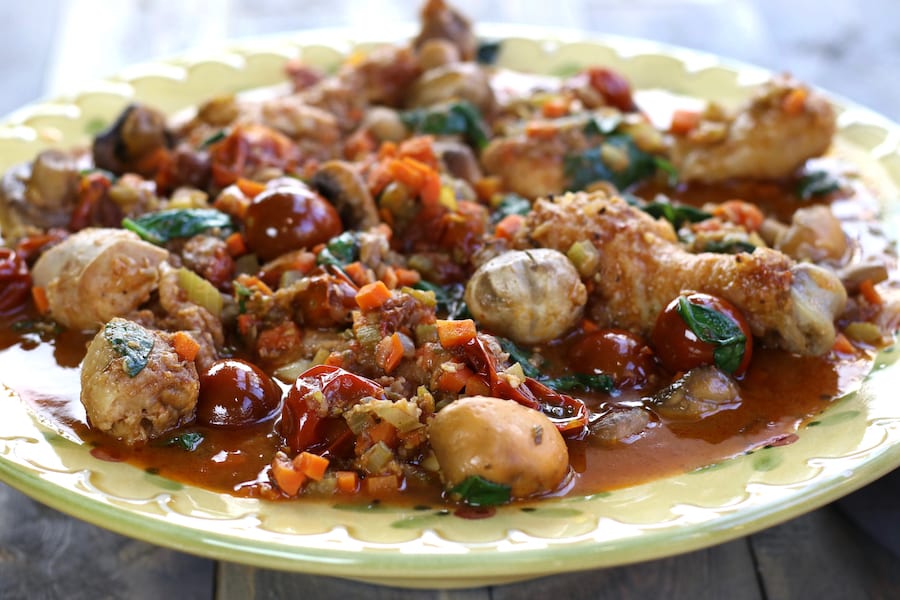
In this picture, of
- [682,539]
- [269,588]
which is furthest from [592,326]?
[269,588]

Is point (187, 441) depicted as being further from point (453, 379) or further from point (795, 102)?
point (795, 102)

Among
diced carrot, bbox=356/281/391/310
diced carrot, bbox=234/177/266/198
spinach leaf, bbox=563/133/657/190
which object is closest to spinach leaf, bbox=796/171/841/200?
spinach leaf, bbox=563/133/657/190

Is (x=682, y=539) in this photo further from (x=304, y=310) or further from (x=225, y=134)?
(x=225, y=134)

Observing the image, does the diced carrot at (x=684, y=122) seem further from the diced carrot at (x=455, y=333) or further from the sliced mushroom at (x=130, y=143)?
the sliced mushroom at (x=130, y=143)

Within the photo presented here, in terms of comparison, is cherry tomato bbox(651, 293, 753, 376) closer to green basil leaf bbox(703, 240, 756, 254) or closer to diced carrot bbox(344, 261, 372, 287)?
green basil leaf bbox(703, 240, 756, 254)

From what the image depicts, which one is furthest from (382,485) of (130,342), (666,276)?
(666,276)
